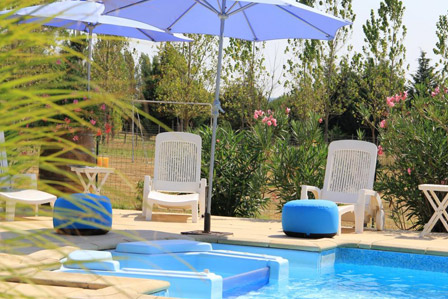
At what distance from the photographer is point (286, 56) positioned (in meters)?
25.7

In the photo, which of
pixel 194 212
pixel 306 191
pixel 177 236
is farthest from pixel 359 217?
pixel 177 236

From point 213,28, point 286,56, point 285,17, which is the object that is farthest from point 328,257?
point 286,56

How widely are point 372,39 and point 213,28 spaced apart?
17.7 meters

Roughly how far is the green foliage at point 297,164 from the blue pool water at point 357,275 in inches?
107

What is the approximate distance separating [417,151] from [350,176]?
38.9 inches

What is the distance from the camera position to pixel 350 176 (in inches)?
339

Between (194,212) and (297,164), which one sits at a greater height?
(297,164)

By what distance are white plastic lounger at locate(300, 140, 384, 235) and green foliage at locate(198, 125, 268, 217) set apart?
59.9 inches

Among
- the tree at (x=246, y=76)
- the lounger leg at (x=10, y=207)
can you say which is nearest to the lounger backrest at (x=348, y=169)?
the lounger leg at (x=10, y=207)

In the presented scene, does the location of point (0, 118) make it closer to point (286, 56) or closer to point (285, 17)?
point (285, 17)

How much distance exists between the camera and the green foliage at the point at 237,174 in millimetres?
9984

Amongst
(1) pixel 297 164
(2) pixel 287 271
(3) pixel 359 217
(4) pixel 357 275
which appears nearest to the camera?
(2) pixel 287 271

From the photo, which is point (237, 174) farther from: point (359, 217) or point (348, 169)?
point (359, 217)

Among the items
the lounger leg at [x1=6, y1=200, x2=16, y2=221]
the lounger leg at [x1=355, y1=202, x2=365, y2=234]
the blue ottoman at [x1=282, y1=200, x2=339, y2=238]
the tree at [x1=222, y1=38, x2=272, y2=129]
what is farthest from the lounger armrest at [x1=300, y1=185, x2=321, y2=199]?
the tree at [x1=222, y1=38, x2=272, y2=129]
